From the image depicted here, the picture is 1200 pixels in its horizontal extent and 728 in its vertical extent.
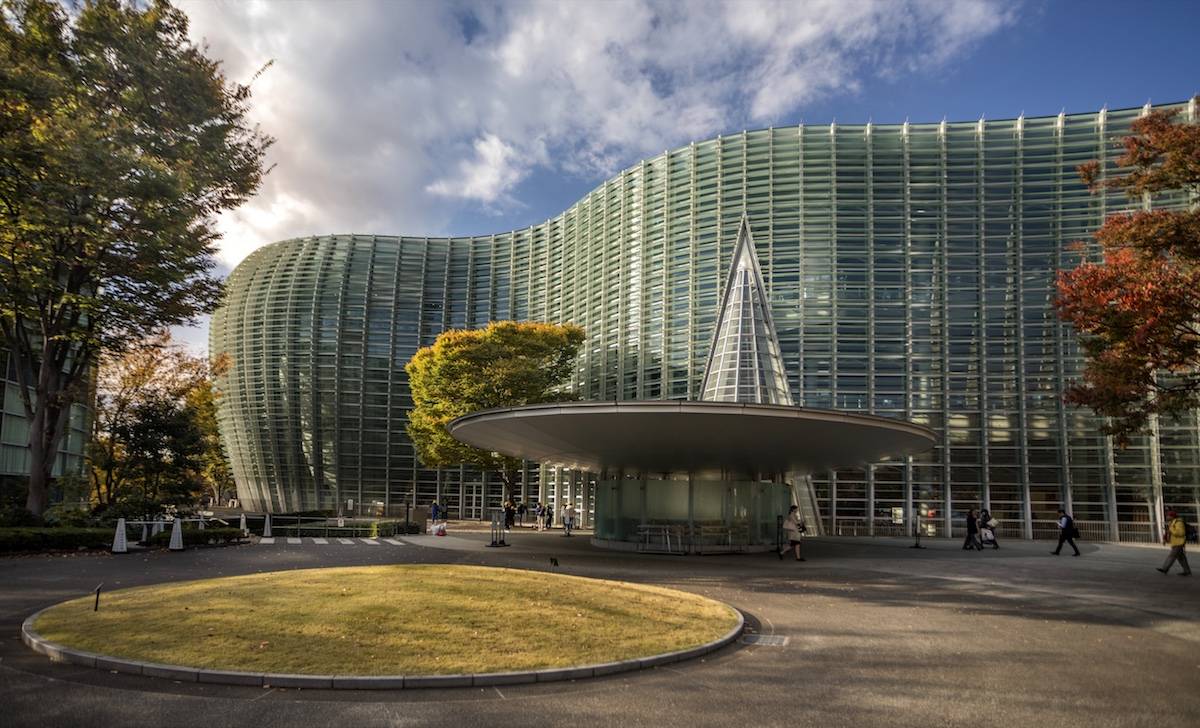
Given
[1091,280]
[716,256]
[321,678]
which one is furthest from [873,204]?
[321,678]

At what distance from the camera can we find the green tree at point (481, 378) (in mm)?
48094

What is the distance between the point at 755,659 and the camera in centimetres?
1007

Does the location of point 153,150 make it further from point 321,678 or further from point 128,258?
point 321,678

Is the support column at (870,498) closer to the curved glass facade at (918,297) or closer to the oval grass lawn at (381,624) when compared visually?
the curved glass facade at (918,297)

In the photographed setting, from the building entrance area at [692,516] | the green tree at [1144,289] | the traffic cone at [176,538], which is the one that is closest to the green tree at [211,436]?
the traffic cone at [176,538]

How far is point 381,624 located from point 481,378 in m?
38.3

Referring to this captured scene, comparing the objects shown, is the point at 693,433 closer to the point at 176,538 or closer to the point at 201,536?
the point at 176,538

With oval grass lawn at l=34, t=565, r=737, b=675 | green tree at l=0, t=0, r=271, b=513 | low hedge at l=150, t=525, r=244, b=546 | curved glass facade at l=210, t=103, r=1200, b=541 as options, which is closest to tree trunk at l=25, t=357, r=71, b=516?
green tree at l=0, t=0, r=271, b=513

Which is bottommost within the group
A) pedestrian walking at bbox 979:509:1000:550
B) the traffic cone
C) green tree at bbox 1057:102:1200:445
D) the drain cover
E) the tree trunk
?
pedestrian walking at bbox 979:509:1000:550

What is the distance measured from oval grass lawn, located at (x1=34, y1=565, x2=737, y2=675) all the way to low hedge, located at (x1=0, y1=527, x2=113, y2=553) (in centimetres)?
1057

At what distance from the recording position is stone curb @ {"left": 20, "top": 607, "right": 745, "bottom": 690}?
8305 mm

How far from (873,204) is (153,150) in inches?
1497

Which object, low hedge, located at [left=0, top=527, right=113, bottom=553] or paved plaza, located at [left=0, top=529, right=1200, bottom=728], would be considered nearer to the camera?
paved plaza, located at [left=0, top=529, right=1200, bottom=728]

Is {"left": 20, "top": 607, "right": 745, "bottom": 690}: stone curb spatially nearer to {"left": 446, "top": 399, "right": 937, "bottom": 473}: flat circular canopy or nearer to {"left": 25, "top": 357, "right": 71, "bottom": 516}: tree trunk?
{"left": 446, "top": 399, "right": 937, "bottom": 473}: flat circular canopy
